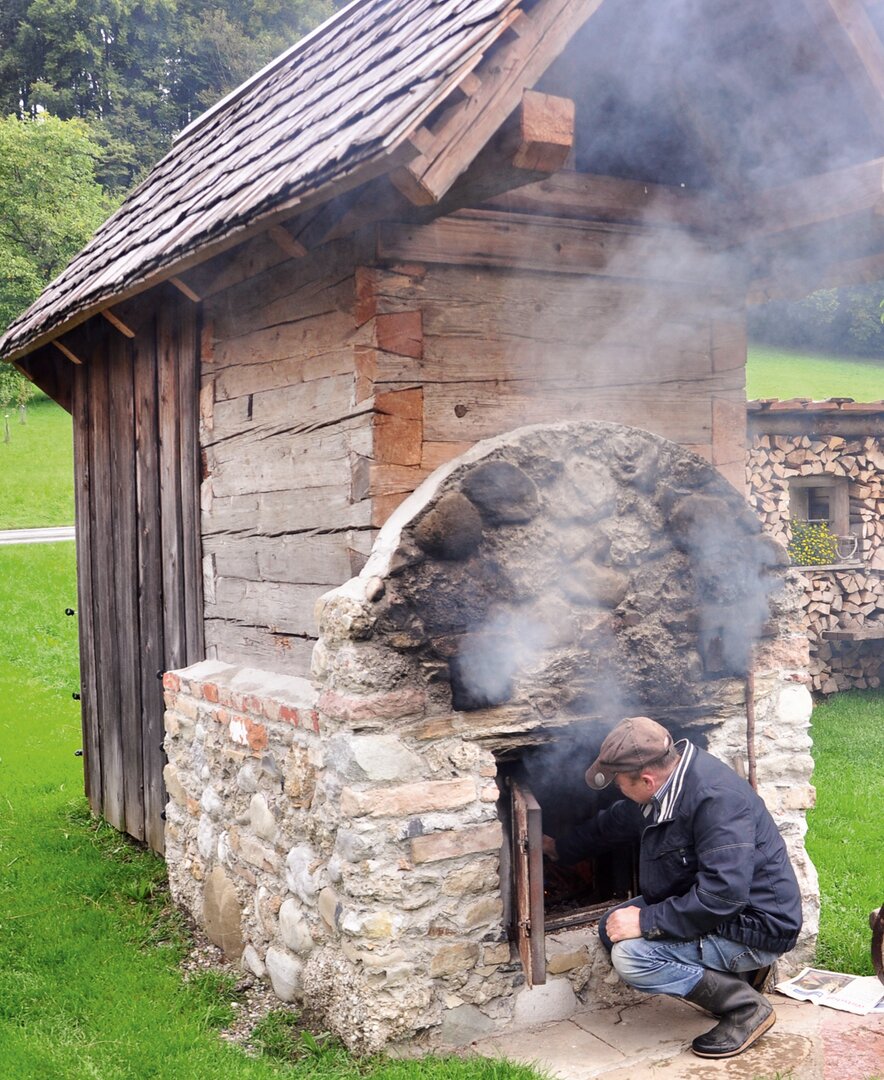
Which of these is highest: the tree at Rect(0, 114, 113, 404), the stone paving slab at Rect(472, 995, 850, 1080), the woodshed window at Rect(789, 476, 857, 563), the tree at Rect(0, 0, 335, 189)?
the tree at Rect(0, 0, 335, 189)

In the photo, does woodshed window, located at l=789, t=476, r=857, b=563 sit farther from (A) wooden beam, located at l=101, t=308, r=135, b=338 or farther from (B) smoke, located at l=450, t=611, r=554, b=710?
(B) smoke, located at l=450, t=611, r=554, b=710

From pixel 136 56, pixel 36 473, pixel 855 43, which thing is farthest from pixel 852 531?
pixel 136 56

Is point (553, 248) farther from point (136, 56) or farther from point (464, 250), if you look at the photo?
point (136, 56)

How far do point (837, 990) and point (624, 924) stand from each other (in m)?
1.20

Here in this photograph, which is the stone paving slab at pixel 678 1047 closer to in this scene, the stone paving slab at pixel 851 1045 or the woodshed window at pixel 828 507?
the stone paving slab at pixel 851 1045

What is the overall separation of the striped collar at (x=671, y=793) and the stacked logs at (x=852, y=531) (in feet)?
25.5

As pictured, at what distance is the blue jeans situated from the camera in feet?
13.3

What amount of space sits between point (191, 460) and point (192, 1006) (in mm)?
2703

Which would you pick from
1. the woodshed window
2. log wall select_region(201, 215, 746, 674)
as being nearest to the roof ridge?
log wall select_region(201, 215, 746, 674)

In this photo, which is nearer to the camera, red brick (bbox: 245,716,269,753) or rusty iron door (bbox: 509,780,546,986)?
rusty iron door (bbox: 509,780,546,986)

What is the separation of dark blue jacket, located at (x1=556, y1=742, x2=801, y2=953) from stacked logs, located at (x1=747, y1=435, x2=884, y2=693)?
305 inches

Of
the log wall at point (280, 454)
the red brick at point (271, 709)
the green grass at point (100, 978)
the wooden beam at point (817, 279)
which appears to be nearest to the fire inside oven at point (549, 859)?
the green grass at point (100, 978)

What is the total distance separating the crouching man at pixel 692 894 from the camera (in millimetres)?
3984

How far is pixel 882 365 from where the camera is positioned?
114ft
